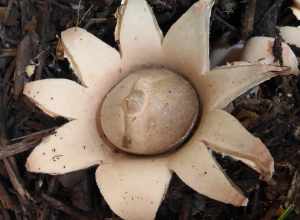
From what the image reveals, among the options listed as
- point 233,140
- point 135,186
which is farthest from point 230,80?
point 135,186

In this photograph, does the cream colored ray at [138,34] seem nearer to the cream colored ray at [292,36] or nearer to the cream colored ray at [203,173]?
the cream colored ray at [203,173]

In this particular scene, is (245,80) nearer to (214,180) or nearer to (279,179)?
(214,180)

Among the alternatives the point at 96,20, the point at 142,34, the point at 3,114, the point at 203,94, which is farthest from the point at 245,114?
the point at 3,114

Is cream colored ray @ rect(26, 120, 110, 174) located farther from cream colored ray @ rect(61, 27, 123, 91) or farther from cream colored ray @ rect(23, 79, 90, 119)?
cream colored ray @ rect(61, 27, 123, 91)

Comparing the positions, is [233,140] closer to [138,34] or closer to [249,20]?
[138,34]

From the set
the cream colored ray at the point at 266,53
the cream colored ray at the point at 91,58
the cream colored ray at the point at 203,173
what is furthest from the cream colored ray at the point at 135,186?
the cream colored ray at the point at 266,53
